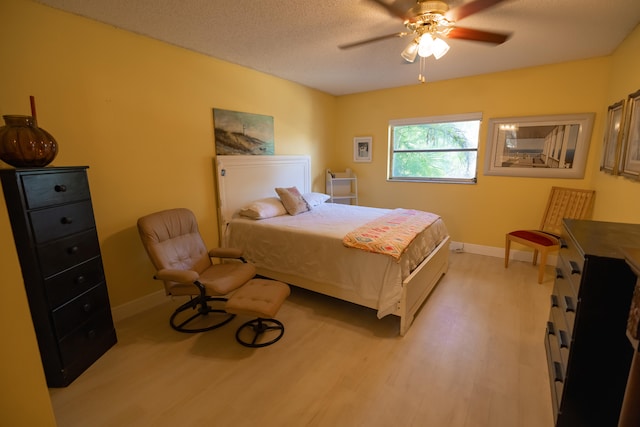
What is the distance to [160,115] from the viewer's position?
2742 millimetres

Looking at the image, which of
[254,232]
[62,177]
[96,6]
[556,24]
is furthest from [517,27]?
[62,177]

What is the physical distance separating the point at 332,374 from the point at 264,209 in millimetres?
1958

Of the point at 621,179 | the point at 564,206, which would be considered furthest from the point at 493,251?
the point at 621,179

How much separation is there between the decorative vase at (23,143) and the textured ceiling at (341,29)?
0.98 m

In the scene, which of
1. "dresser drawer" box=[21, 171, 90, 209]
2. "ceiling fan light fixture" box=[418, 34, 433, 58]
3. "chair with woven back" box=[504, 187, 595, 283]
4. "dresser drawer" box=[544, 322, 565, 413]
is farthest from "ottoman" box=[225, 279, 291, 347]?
"chair with woven back" box=[504, 187, 595, 283]

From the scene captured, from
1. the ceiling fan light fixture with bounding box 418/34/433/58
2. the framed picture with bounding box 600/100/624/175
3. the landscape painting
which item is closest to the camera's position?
the ceiling fan light fixture with bounding box 418/34/433/58

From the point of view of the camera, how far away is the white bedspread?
2346 mm

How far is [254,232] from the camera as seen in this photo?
3.14 metres

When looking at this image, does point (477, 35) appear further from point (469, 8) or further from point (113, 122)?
point (113, 122)

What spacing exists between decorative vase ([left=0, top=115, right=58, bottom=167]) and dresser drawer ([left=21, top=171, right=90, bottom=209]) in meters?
0.11

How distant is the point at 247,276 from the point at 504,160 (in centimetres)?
356

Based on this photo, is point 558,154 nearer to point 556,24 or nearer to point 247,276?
point 556,24

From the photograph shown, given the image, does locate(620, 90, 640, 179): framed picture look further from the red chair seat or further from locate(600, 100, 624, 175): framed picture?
the red chair seat

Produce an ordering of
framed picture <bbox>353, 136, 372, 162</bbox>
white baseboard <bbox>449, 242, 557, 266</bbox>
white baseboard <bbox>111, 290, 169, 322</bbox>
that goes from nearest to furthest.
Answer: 1. white baseboard <bbox>111, 290, 169, 322</bbox>
2. white baseboard <bbox>449, 242, 557, 266</bbox>
3. framed picture <bbox>353, 136, 372, 162</bbox>
